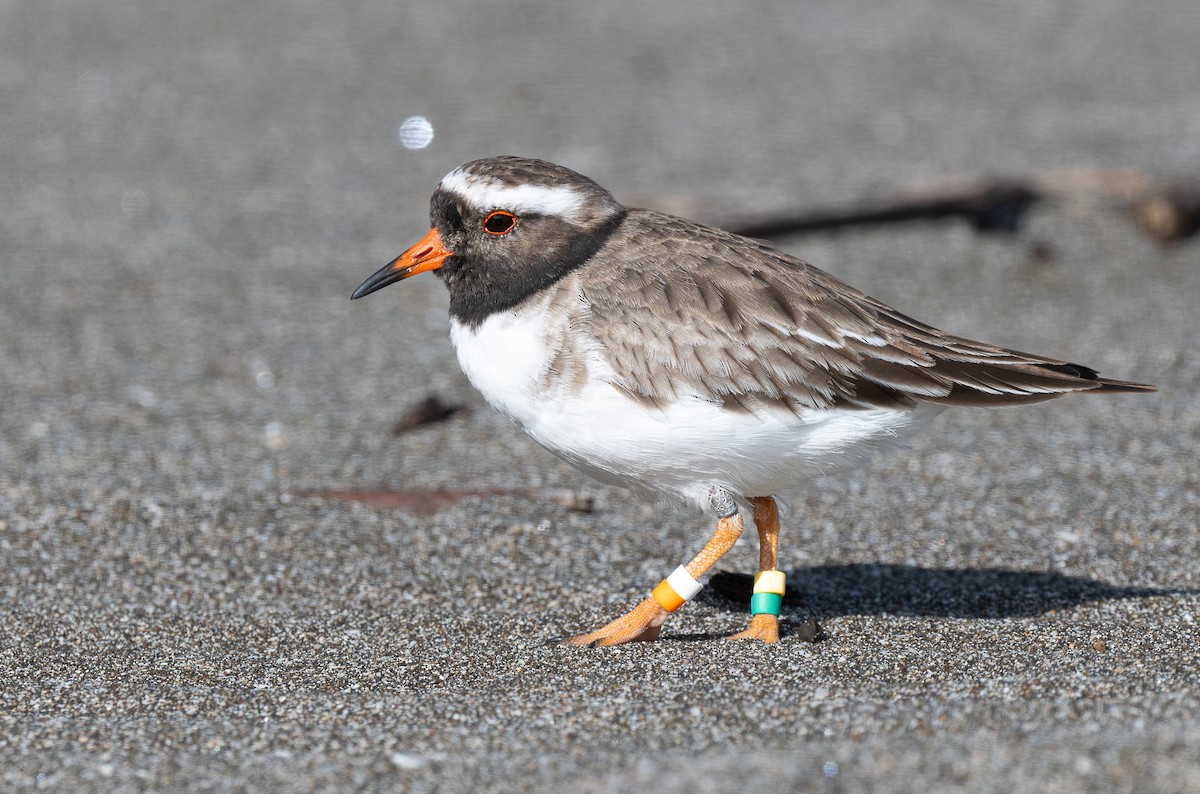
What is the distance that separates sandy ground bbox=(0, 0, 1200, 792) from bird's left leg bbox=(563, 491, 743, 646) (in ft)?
0.59

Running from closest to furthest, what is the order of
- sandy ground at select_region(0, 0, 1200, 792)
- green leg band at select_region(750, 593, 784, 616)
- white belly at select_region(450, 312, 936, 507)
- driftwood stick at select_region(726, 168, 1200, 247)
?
sandy ground at select_region(0, 0, 1200, 792), white belly at select_region(450, 312, 936, 507), green leg band at select_region(750, 593, 784, 616), driftwood stick at select_region(726, 168, 1200, 247)

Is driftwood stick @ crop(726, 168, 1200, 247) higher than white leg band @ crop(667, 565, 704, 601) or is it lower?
higher

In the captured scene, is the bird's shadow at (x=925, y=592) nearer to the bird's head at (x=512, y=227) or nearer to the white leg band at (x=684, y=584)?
the white leg band at (x=684, y=584)

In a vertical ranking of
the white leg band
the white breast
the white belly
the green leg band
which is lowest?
the green leg band

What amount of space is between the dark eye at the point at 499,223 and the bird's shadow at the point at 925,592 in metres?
1.66

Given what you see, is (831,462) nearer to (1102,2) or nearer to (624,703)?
(624,703)

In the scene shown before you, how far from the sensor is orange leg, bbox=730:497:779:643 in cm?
491

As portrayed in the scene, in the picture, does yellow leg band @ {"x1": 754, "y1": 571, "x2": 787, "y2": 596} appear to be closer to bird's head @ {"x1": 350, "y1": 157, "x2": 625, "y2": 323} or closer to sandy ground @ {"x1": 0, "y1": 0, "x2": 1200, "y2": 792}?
sandy ground @ {"x1": 0, "y1": 0, "x2": 1200, "y2": 792}

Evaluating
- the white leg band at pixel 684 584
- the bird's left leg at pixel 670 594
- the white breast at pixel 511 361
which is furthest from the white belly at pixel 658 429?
the white leg band at pixel 684 584

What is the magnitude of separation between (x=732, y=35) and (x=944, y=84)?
2.28 m

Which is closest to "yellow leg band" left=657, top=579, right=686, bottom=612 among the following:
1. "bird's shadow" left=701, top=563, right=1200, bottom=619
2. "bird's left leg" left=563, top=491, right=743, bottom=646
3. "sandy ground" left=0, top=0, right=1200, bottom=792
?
"bird's left leg" left=563, top=491, right=743, bottom=646

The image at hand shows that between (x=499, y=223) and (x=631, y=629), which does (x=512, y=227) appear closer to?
(x=499, y=223)

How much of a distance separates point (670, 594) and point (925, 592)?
1249mm

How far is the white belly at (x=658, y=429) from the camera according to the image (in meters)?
4.56
